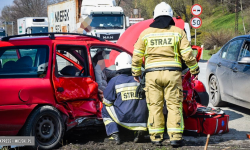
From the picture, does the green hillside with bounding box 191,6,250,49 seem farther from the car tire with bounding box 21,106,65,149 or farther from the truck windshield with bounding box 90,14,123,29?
the car tire with bounding box 21,106,65,149

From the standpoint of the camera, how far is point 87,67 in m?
5.87

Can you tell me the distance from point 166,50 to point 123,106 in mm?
990

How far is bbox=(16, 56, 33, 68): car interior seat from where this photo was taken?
17.1ft

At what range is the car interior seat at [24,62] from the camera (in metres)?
5.21

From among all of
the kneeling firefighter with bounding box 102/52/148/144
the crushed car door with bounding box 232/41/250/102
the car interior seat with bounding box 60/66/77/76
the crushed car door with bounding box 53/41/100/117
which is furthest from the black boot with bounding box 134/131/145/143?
the crushed car door with bounding box 232/41/250/102

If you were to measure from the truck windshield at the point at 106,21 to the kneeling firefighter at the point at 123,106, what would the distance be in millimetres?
14331

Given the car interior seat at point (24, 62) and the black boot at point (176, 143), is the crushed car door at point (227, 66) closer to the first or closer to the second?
the black boot at point (176, 143)

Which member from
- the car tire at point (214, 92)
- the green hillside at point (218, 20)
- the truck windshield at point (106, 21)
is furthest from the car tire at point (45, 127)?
the green hillside at point (218, 20)

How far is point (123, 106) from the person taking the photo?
5.50m

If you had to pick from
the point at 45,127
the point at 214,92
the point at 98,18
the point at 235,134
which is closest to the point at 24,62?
the point at 45,127

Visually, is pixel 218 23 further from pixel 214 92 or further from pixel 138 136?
pixel 138 136

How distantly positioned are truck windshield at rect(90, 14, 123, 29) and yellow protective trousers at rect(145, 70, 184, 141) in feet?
48.1

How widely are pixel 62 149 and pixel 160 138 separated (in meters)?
1.33

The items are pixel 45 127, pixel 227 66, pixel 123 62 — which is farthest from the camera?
pixel 227 66
